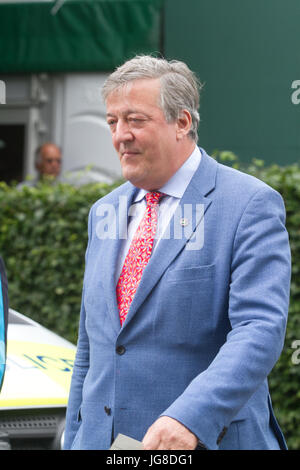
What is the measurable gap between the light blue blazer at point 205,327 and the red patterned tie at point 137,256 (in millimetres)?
36

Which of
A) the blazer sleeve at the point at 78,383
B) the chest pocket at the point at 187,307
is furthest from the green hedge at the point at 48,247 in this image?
the chest pocket at the point at 187,307

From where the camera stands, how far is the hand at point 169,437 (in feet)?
6.37

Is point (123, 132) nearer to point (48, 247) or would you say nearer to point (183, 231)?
point (183, 231)

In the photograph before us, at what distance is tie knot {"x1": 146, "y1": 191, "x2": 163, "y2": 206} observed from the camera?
8.05 feet

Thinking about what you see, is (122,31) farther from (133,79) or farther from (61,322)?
(133,79)

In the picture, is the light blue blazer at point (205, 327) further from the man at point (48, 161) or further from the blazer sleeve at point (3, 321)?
the man at point (48, 161)

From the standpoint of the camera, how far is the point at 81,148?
27.2ft

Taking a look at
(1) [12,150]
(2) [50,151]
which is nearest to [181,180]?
(2) [50,151]

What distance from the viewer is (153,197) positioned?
2.46 metres

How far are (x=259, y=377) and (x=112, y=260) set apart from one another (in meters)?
0.62

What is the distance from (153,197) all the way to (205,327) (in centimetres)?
47

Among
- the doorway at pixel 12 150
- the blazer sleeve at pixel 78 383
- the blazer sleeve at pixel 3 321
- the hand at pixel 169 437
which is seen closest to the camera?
the hand at pixel 169 437
